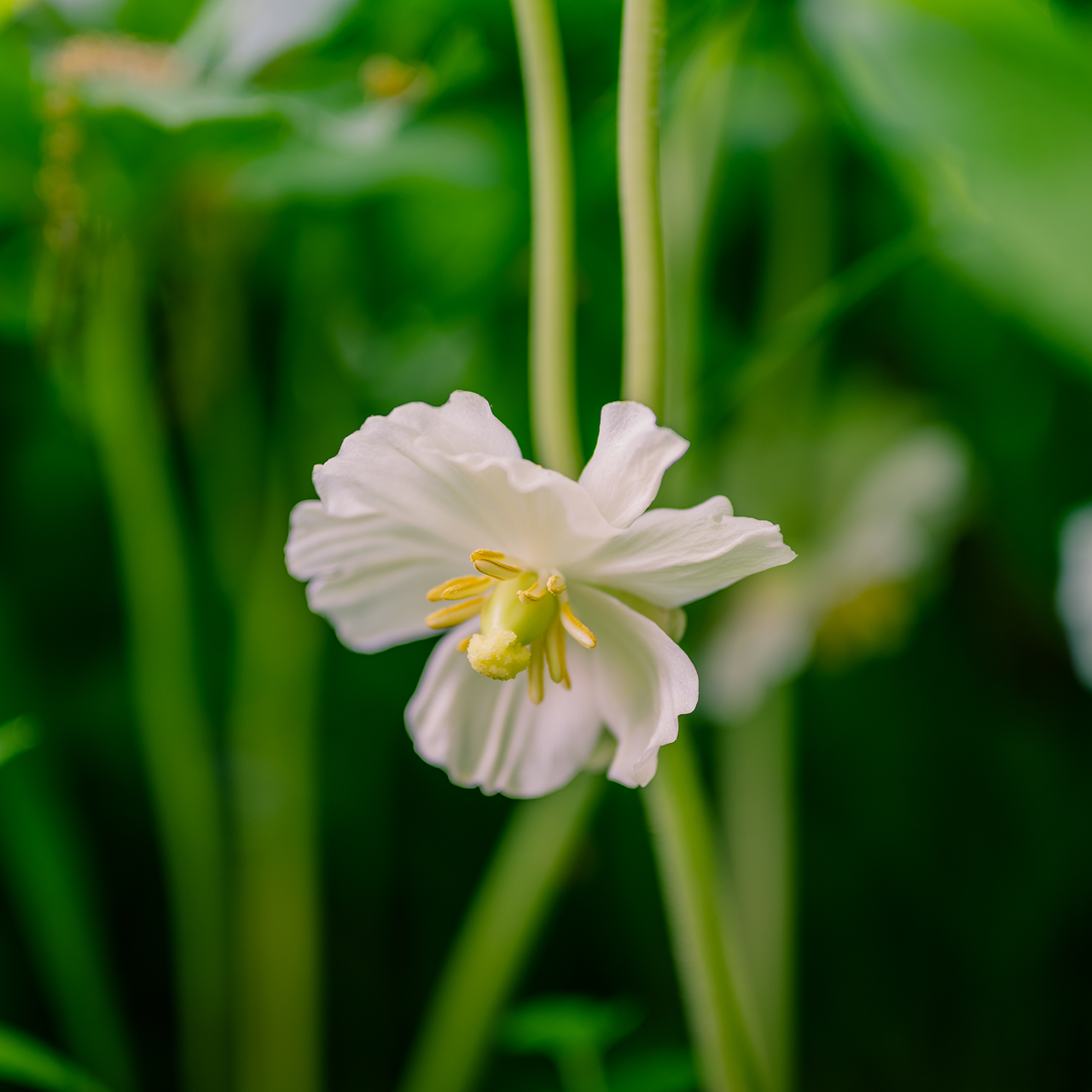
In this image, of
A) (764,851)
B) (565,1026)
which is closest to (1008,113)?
(565,1026)

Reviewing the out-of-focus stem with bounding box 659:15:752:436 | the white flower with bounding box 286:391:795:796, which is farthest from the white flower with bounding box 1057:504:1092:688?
the white flower with bounding box 286:391:795:796

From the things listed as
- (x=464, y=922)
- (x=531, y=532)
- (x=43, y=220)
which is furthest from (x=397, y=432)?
(x=464, y=922)

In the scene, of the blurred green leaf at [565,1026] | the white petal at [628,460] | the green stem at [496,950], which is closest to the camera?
the white petal at [628,460]

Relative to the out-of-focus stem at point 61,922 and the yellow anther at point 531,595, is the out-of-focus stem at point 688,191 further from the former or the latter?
the out-of-focus stem at point 61,922

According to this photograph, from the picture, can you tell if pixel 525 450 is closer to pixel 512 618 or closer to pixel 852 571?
pixel 852 571

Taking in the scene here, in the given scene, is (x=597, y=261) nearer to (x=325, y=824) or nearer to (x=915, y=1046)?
(x=325, y=824)

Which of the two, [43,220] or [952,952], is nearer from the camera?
[43,220]

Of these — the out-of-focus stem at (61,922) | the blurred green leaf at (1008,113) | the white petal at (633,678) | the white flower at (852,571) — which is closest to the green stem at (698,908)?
the white petal at (633,678)
